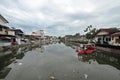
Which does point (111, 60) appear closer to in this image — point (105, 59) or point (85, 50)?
point (105, 59)

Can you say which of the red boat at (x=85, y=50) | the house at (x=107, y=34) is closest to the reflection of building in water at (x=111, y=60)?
the red boat at (x=85, y=50)

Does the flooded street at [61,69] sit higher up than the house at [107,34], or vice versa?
the house at [107,34]

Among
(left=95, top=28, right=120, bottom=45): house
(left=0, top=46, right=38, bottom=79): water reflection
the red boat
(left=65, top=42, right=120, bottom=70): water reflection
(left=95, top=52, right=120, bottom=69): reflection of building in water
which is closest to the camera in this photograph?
(left=0, top=46, right=38, bottom=79): water reflection

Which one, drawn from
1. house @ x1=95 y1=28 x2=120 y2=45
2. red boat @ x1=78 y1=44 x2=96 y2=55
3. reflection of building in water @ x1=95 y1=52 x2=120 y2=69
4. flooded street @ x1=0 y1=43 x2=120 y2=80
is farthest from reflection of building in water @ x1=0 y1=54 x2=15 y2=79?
house @ x1=95 y1=28 x2=120 y2=45

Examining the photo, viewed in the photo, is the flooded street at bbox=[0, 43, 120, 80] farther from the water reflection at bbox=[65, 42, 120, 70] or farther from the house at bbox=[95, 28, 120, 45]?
the house at bbox=[95, 28, 120, 45]

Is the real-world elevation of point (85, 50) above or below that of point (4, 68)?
above

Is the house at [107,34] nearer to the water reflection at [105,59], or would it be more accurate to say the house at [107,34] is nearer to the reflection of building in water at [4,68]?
the water reflection at [105,59]

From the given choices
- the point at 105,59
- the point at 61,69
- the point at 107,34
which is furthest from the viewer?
the point at 107,34

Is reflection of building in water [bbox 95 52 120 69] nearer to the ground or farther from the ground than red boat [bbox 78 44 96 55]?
nearer to the ground

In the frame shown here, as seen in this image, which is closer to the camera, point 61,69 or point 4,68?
point 61,69

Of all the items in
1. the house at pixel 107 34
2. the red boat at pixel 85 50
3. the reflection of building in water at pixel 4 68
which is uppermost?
the house at pixel 107 34

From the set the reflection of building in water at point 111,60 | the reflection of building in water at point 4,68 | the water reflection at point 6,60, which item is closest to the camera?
the reflection of building in water at point 4,68

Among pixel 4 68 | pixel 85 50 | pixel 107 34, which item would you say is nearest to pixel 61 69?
pixel 4 68

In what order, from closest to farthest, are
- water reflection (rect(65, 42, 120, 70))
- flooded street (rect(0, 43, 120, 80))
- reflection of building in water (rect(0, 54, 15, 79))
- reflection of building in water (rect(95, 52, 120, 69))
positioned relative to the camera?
flooded street (rect(0, 43, 120, 80))
reflection of building in water (rect(0, 54, 15, 79))
reflection of building in water (rect(95, 52, 120, 69))
water reflection (rect(65, 42, 120, 70))
